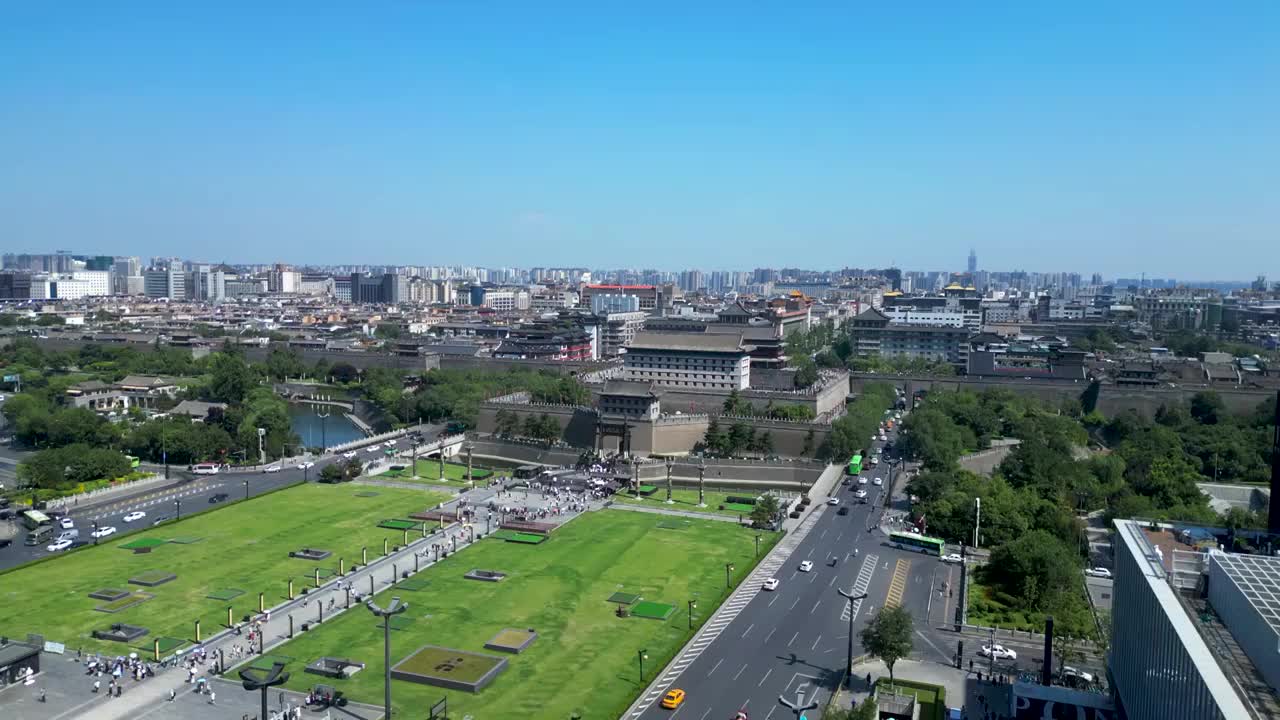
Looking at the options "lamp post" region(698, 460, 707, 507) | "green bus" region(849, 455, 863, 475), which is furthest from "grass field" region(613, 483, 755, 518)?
"green bus" region(849, 455, 863, 475)

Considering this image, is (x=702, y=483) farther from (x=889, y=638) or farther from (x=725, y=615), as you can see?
(x=889, y=638)

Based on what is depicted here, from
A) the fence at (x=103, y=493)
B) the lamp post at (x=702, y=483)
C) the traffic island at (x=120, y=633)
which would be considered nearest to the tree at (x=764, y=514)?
the lamp post at (x=702, y=483)

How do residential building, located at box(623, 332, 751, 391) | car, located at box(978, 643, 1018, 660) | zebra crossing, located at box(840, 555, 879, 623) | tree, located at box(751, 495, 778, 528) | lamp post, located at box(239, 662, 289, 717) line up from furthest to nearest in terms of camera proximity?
1. residential building, located at box(623, 332, 751, 391)
2. tree, located at box(751, 495, 778, 528)
3. zebra crossing, located at box(840, 555, 879, 623)
4. car, located at box(978, 643, 1018, 660)
5. lamp post, located at box(239, 662, 289, 717)

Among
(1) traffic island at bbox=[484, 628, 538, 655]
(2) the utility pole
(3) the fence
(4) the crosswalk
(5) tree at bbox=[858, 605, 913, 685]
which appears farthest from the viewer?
(3) the fence

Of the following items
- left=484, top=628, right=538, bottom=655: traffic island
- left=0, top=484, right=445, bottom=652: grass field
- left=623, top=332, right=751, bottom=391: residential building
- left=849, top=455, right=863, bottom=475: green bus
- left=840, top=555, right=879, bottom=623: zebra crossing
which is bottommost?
left=0, top=484, right=445, bottom=652: grass field

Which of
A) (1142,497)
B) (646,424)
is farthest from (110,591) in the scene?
(1142,497)

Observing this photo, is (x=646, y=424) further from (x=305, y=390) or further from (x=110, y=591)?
(x=305, y=390)

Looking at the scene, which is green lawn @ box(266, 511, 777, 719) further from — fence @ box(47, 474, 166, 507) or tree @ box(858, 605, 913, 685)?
fence @ box(47, 474, 166, 507)
